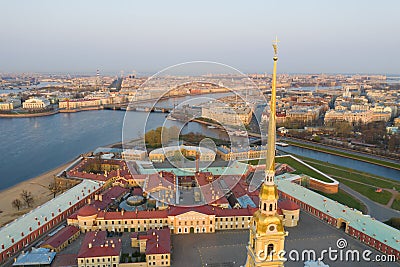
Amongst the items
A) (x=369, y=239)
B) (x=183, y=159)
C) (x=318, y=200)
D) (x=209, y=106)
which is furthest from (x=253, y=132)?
(x=369, y=239)

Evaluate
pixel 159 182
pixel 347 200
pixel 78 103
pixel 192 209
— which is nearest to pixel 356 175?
pixel 347 200

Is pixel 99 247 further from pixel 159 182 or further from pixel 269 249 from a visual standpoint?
pixel 269 249

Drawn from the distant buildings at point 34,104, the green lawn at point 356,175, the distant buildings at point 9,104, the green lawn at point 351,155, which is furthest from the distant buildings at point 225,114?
the distant buildings at point 9,104

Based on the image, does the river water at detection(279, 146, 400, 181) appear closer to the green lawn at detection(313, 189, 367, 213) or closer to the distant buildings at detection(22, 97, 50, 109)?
the green lawn at detection(313, 189, 367, 213)

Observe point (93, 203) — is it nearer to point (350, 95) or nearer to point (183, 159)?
point (183, 159)

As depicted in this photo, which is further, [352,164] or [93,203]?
[352,164]

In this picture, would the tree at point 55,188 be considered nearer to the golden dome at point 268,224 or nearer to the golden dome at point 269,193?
the golden dome at point 268,224
